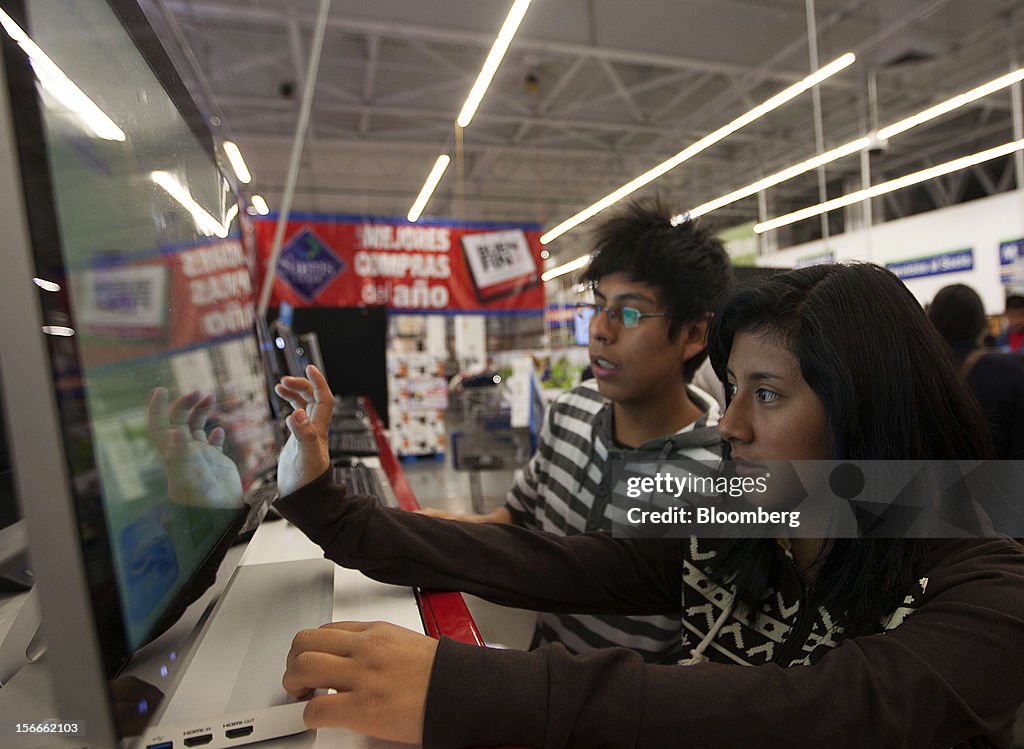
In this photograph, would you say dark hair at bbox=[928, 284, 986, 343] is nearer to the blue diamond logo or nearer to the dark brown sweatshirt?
the dark brown sweatshirt

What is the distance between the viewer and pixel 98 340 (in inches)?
17.5

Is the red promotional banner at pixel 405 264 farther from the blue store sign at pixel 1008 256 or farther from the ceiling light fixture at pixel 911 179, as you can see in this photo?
the blue store sign at pixel 1008 256

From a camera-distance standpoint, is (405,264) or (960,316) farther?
(405,264)

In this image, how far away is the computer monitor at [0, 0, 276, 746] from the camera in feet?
1.18

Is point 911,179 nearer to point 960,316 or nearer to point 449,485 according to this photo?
point 960,316

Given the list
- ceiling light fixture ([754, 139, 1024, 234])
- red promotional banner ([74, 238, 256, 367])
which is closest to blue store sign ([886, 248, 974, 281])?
ceiling light fixture ([754, 139, 1024, 234])

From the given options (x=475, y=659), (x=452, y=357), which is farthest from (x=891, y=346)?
(x=452, y=357)

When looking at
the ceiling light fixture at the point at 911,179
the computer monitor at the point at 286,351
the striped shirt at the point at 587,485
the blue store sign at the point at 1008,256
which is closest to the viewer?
the striped shirt at the point at 587,485

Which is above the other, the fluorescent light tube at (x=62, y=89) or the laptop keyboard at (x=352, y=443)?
the fluorescent light tube at (x=62, y=89)

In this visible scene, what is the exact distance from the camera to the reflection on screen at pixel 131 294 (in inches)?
16.4

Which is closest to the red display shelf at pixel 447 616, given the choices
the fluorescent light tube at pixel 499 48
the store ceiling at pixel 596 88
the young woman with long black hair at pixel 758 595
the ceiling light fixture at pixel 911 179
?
the young woman with long black hair at pixel 758 595

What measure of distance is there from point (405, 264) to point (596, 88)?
17.3 ft

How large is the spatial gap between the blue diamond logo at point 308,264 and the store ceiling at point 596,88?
3.77 ft

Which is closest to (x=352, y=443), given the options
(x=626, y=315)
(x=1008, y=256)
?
(x=626, y=315)
